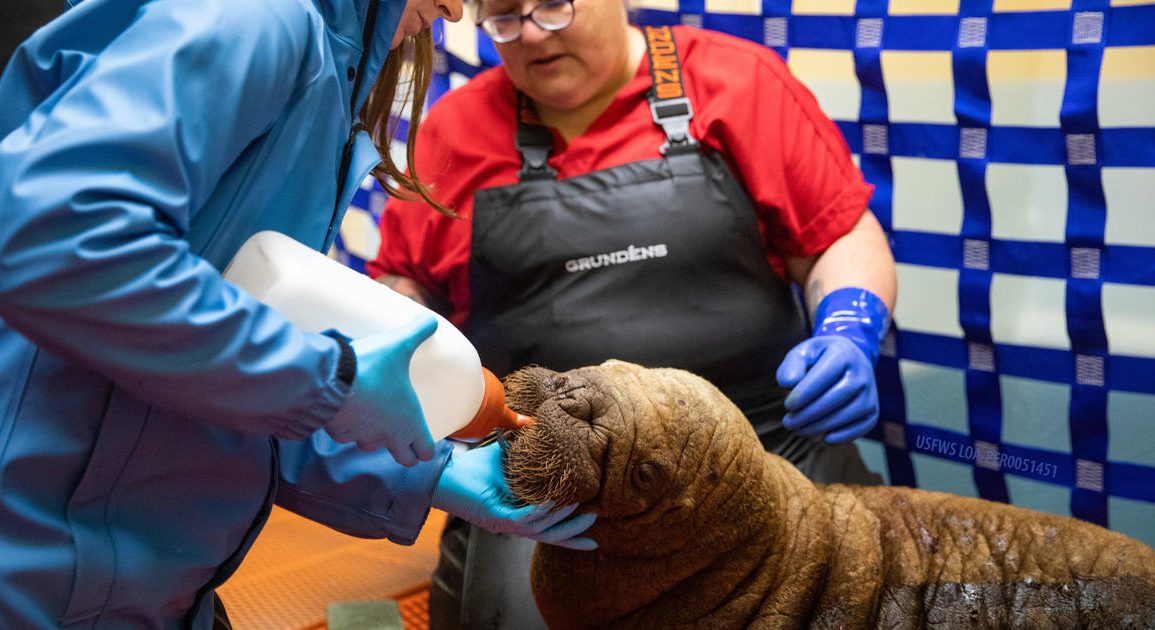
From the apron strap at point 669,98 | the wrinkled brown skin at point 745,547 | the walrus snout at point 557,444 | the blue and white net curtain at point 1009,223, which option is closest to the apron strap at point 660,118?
the apron strap at point 669,98

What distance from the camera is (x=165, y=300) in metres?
1.26

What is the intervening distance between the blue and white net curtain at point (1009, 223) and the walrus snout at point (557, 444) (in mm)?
1603

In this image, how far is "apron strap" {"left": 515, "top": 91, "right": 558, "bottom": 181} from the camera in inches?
111

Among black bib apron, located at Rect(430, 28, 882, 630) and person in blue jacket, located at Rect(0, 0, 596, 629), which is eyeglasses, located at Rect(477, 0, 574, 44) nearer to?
black bib apron, located at Rect(430, 28, 882, 630)

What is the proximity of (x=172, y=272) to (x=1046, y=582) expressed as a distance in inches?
66.7

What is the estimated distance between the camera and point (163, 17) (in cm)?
133

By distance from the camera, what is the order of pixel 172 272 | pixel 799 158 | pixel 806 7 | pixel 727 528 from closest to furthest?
pixel 172 272
pixel 727 528
pixel 799 158
pixel 806 7

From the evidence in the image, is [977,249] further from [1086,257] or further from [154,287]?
[154,287]

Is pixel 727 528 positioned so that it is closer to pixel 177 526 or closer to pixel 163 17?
pixel 177 526

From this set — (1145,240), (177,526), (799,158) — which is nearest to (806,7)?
(799,158)

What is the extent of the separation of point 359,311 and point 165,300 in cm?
36

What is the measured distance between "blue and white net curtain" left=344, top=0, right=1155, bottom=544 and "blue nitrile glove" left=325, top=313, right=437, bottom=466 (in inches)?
79.8

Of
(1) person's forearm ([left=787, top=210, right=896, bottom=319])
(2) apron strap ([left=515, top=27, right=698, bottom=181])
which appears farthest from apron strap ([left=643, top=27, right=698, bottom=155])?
(1) person's forearm ([left=787, top=210, right=896, bottom=319])

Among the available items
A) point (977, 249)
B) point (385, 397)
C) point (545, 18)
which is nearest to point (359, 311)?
point (385, 397)
